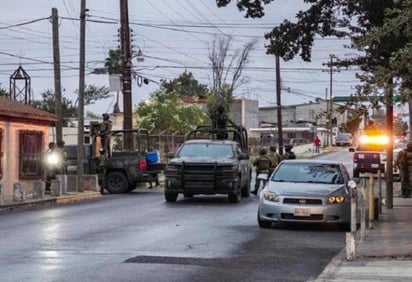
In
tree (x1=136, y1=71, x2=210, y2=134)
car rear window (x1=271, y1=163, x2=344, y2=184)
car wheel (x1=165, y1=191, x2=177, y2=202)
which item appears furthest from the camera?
tree (x1=136, y1=71, x2=210, y2=134)

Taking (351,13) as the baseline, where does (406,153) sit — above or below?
below

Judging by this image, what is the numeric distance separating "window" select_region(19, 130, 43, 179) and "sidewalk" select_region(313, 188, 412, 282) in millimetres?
13179

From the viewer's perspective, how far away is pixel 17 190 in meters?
21.9

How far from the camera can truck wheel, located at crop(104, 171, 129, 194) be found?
28391 mm

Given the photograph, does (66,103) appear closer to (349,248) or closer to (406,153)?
(406,153)

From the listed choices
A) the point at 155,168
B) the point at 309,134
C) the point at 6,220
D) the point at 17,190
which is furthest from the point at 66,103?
the point at 6,220

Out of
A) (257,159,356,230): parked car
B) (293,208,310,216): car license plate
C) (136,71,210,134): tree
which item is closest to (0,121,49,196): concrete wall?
(257,159,356,230): parked car

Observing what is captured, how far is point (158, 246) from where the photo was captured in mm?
12258

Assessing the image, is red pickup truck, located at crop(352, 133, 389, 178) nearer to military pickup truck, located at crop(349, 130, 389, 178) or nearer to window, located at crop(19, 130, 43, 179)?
military pickup truck, located at crop(349, 130, 389, 178)

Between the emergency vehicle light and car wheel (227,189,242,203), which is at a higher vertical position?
the emergency vehicle light

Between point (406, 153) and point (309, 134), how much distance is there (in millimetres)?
78554

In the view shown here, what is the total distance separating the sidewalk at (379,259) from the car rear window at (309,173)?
132 cm

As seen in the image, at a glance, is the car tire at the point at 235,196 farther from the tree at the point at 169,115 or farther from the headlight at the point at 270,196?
the tree at the point at 169,115

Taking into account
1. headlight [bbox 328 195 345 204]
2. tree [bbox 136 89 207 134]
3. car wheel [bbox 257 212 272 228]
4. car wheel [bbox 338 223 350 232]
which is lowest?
car wheel [bbox 338 223 350 232]
